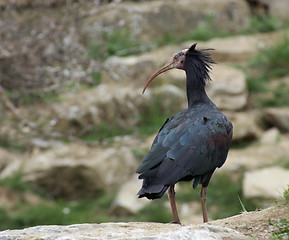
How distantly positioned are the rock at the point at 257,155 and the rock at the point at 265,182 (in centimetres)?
59

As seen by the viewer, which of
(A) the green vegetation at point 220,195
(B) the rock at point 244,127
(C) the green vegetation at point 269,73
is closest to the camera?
(A) the green vegetation at point 220,195

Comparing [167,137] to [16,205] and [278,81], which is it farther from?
[278,81]

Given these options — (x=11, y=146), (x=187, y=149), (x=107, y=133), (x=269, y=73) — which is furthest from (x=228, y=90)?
(x=187, y=149)

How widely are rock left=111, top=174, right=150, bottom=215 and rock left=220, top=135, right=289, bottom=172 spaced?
144 centimetres

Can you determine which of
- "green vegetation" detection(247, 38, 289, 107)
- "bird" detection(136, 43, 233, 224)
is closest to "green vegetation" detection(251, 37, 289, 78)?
"green vegetation" detection(247, 38, 289, 107)

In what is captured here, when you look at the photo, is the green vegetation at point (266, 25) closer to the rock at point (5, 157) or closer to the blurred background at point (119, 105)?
the blurred background at point (119, 105)

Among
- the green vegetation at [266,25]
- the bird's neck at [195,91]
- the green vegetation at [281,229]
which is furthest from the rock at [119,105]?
the green vegetation at [281,229]

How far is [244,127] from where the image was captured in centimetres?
1046

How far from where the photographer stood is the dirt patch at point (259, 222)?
3967 mm

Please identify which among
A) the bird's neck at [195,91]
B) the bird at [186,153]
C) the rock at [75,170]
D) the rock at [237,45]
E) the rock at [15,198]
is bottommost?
the bird at [186,153]

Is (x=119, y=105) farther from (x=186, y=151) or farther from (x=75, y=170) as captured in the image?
(x=186, y=151)

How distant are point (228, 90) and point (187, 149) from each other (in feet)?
19.6

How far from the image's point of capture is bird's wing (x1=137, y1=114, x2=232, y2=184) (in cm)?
505

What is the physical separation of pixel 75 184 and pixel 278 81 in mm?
4736
